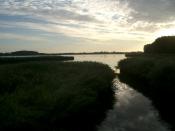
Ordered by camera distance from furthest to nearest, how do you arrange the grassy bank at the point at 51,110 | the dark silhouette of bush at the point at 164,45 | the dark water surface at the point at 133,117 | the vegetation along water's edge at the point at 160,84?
the dark silhouette of bush at the point at 164,45, the vegetation along water's edge at the point at 160,84, the dark water surface at the point at 133,117, the grassy bank at the point at 51,110

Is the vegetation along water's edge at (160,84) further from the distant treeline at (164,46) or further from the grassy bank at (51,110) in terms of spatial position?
the distant treeline at (164,46)

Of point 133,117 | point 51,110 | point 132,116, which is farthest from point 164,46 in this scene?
point 51,110

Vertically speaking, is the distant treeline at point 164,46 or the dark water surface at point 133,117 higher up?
the distant treeline at point 164,46

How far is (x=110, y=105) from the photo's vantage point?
96.4 ft

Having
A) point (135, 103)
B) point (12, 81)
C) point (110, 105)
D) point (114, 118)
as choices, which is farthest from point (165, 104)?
point (12, 81)

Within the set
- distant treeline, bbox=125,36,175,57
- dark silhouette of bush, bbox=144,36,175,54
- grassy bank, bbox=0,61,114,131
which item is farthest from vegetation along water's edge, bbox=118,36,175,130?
dark silhouette of bush, bbox=144,36,175,54

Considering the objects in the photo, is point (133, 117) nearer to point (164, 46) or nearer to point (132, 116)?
point (132, 116)

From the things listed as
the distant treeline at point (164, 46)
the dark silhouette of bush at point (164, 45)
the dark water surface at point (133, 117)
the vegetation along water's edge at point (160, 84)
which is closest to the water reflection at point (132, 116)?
the dark water surface at point (133, 117)

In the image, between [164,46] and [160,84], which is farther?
[164,46]

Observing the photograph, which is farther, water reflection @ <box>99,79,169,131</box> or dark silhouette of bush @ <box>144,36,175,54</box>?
dark silhouette of bush @ <box>144,36,175,54</box>

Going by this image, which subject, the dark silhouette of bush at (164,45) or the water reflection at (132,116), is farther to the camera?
the dark silhouette of bush at (164,45)

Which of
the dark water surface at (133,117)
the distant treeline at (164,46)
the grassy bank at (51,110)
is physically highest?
the distant treeline at (164,46)

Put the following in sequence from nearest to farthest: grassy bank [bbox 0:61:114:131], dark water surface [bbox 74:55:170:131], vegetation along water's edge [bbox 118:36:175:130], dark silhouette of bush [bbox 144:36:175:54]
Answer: grassy bank [bbox 0:61:114:131], dark water surface [bbox 74:55:170:131], vegetation along water's edge [bbox 118:36:175:130], dark silhouette of bush [bbox 144:36:175:54]

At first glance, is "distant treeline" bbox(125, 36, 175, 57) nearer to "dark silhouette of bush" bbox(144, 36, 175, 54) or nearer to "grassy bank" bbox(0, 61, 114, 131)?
"dark silhouette of bush" bbox(144, 36, 175, 54)
